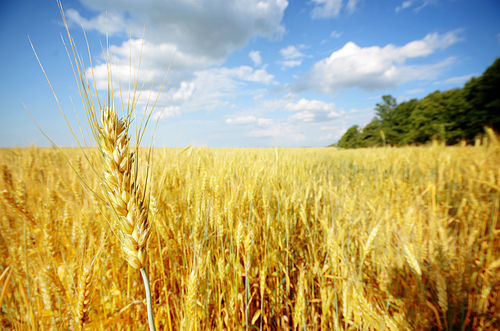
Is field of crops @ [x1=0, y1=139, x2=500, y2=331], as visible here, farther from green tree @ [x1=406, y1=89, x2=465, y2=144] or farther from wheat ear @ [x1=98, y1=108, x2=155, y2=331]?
green tree @ [x1=406, y1=89, x2=465, y2=144]

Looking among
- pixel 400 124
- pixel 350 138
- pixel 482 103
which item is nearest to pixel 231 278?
pixel 482 103

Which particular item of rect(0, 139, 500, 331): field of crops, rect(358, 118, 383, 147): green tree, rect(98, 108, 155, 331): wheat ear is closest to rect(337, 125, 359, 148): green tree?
rect(358, 118, 383, 147): green tree

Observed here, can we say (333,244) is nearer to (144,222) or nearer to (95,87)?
(144,222)

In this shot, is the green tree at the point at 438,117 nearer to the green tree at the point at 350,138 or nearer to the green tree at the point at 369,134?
the green tree at the point at 369,134

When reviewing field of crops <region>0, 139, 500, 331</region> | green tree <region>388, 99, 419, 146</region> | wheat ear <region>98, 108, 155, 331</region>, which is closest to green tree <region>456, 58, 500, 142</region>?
green tree <region>388, 99, 419, 146</region>

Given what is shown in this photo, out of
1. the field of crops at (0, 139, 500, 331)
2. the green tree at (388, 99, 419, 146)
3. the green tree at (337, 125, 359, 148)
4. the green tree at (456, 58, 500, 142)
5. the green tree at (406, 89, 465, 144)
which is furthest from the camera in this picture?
the green tree at (337, 125, 359, 148)

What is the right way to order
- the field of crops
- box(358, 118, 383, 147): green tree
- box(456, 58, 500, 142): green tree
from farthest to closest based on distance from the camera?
box(358, 118, 383, 147): green tree, box(456, 58, 500, 142): green tree, the field of crops

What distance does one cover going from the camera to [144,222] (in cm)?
55

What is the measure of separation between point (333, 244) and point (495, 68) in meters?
23.7

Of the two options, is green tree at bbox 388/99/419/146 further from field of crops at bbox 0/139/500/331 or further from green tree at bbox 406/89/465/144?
field of crops at bbox 0/139/500/331

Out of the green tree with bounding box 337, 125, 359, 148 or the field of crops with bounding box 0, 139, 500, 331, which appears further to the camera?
the green tree with bounding box 337, 125, 359, 148

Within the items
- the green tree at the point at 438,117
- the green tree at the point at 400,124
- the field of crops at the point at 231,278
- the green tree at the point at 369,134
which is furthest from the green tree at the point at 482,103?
the field of crops at the point at 231,278

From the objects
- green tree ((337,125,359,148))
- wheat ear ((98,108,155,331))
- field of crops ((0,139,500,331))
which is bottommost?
field of crops ((0,139,500,331))

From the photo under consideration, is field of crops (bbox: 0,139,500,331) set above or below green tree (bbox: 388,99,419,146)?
below
